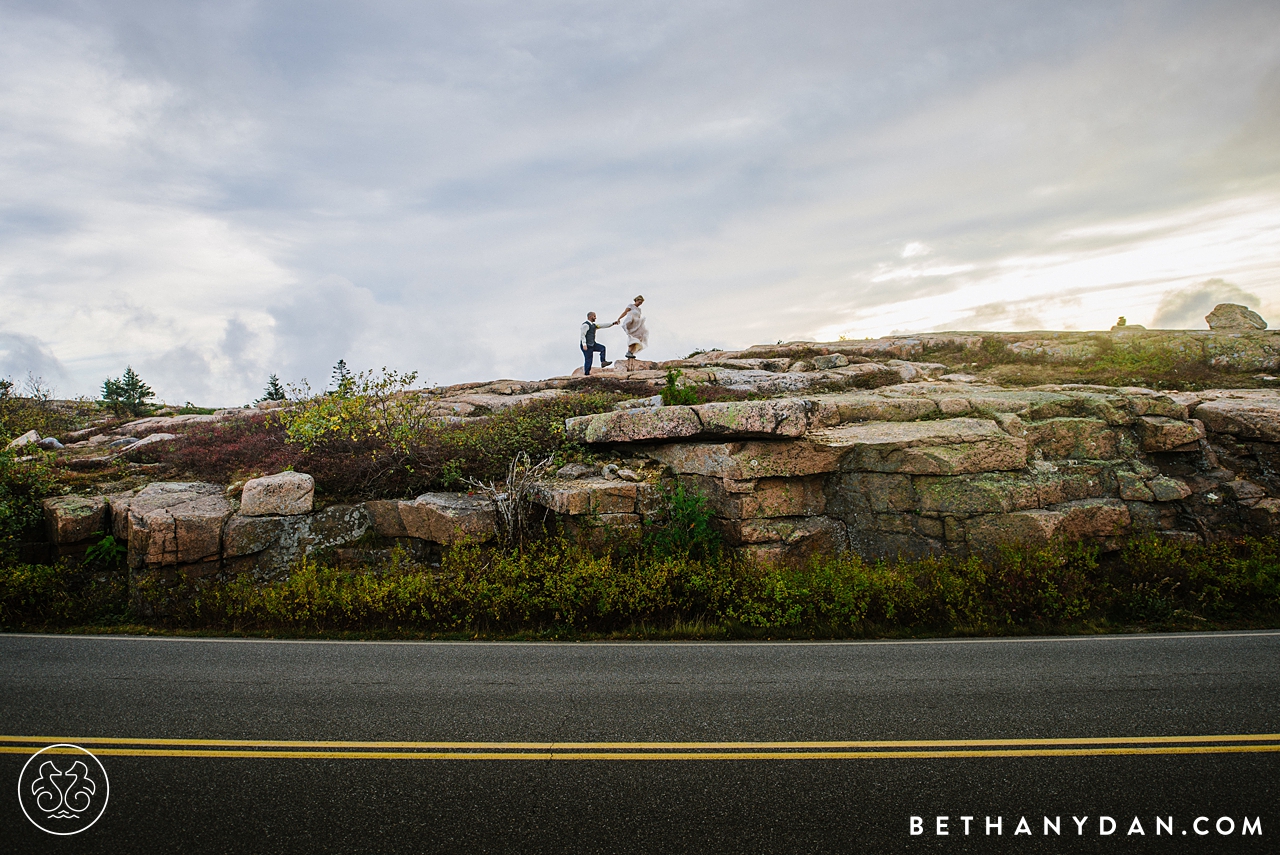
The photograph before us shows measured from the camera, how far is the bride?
78.2 ft

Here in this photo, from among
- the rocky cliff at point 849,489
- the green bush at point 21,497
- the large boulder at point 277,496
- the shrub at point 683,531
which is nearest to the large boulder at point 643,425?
the rocky cliff at point 849,489

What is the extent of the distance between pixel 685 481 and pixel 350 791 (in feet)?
25.4

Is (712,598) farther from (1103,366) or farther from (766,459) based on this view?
(1103,366)

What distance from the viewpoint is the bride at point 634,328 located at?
23828mm

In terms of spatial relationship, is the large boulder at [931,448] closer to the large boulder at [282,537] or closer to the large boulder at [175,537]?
the large boulder at [282,537]

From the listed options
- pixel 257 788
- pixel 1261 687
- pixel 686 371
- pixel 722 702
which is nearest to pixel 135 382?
pixel 686 371

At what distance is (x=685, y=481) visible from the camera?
11188 millimetres

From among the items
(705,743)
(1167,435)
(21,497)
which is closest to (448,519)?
(705,743)

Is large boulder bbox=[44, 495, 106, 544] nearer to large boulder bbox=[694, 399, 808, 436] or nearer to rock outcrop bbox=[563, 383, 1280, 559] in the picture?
rock outcrop bbox=[563, 383, 1280, 559]

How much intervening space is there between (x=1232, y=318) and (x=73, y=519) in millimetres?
41327

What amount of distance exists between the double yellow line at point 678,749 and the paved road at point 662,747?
0.08 ft

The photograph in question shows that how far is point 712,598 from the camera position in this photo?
30.1 ft

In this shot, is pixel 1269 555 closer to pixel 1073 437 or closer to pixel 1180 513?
pixel 1180 513

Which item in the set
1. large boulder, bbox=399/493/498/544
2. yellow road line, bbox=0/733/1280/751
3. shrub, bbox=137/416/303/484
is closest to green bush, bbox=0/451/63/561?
shrub, bbox=137/416/303/484
